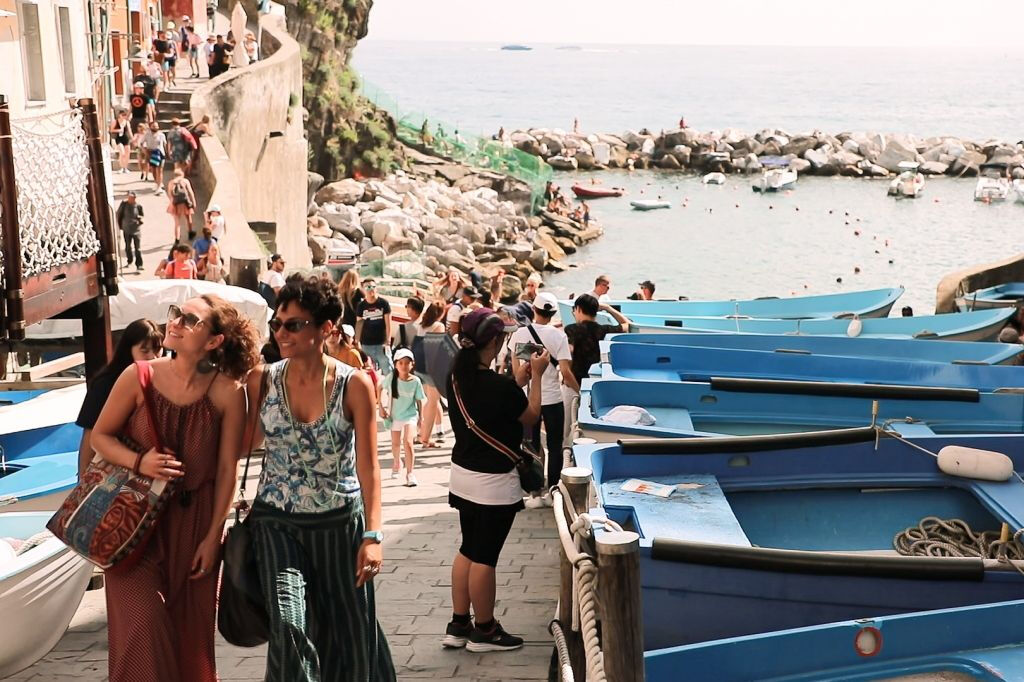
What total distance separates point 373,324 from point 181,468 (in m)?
7.78

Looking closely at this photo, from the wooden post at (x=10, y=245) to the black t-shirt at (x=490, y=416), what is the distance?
3.29m

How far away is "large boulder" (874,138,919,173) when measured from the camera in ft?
278

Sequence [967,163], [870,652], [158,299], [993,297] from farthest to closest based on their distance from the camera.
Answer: [967,163], [993,297], [158,299], [870,652]

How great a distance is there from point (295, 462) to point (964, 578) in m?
3.21

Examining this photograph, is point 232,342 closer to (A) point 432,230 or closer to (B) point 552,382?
(B) point 552,382

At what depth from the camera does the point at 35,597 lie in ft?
21.3

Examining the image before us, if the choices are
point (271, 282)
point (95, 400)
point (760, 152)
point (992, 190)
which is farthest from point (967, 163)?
point (95, 400)

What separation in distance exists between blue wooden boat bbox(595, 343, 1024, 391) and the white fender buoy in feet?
11.7

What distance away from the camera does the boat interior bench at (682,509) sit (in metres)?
6.80

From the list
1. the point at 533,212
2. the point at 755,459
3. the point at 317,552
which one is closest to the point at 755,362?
the point at 755,459

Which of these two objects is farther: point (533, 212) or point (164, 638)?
point (533, 212)

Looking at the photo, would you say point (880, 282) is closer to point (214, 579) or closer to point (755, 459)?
point (755, 459)

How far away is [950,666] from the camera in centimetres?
555

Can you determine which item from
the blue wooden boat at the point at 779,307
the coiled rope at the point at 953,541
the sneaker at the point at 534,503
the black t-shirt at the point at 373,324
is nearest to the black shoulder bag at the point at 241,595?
the coiled rope at the point at 953,541
